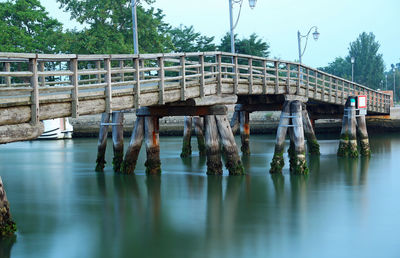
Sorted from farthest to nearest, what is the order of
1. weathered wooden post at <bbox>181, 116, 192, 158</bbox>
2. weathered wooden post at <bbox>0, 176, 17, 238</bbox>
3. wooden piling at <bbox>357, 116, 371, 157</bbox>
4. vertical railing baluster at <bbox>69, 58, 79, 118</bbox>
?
weathered wooden post at <bbox>181, 116, 192, 158</bbox>
wooden piling at <bbox>357, 116, 371, 157</bbox>
vertical railing baluster at <bbox>69, 58, 79, 118</bbox>
weathered wooden post at <bbox>0, 176, 17, 238</bbox>

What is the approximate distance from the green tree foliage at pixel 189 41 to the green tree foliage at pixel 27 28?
42.1ft

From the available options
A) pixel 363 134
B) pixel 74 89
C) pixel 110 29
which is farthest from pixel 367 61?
pixel 74 89

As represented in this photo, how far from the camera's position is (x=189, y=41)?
80.6m

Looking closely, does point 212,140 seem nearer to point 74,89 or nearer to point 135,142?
point 135,142

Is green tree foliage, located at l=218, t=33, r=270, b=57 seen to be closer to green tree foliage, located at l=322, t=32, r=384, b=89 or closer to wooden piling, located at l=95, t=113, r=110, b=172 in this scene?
wooden piling, located at l=95, t=113, r=110, b=172

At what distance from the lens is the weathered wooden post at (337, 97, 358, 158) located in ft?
98.8

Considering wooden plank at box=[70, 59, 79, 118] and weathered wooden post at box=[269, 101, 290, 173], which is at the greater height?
wooden plank at box=[70, 59, 79, 118]

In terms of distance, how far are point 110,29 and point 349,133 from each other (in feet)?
106

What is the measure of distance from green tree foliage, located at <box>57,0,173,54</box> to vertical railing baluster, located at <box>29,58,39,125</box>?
40584 millimetres

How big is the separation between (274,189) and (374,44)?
332ft

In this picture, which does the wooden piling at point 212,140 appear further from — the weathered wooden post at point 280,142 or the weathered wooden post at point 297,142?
the weathered wooden post at point 297,142

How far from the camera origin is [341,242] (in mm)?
14320

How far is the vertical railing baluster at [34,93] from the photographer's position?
Answer: 14.1 metres

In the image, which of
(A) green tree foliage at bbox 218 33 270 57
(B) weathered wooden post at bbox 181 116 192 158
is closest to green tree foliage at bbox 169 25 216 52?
(A) green tree foliage at bbox 218 33 270 57
